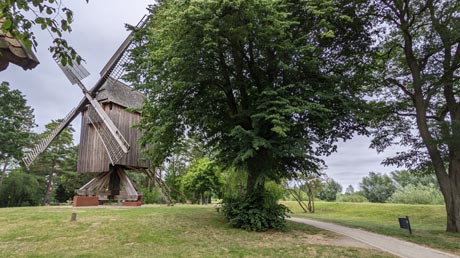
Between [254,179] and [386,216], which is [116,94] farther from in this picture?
[386,216]

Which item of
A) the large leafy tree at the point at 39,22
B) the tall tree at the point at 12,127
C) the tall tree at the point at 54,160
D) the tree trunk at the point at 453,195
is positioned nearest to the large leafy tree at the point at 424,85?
the tree trunk at the point at 453,195

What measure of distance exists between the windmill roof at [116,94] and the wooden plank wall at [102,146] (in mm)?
458

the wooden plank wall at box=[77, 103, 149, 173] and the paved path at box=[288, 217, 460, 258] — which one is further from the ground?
the wooden plank wall at box=[77, 103, 149, 173]

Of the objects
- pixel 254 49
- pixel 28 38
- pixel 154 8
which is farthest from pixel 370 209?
pixel 28 38

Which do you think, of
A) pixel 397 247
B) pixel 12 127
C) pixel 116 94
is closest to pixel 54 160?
pixel 12 127

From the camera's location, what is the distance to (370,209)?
24.0m

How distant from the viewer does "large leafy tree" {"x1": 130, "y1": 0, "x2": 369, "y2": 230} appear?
29.3ft

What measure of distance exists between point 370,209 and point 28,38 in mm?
27136

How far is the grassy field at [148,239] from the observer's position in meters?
6.95

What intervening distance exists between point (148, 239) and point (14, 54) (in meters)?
6.97

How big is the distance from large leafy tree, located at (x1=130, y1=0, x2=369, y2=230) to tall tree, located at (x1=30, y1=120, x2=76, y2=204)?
78.0ft

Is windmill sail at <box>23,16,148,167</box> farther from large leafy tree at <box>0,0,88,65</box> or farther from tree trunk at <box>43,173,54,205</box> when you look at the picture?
large leafy tree at <box>0,0,88,65</box>

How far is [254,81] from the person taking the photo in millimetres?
11727

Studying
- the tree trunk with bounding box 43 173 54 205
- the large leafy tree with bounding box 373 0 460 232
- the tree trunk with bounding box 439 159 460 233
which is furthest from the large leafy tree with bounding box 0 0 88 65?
the tree trunk with bounding box 43 173 54 205
